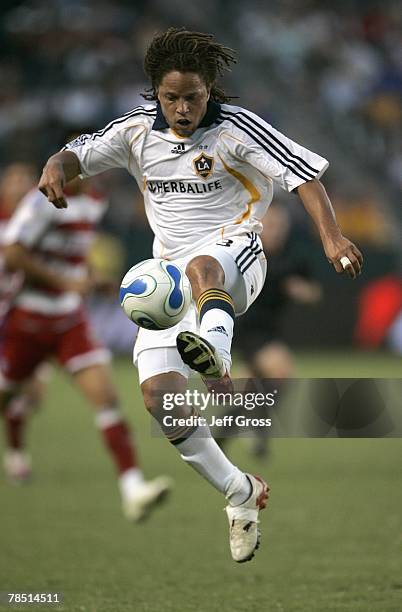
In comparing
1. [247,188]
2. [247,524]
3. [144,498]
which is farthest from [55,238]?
[247,524]

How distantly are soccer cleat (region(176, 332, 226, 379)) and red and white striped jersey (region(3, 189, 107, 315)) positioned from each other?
12.8ft

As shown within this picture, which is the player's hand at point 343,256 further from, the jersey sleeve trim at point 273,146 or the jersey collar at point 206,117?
the jersey collar at point 206,117

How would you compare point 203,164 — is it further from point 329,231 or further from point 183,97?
point 329,231

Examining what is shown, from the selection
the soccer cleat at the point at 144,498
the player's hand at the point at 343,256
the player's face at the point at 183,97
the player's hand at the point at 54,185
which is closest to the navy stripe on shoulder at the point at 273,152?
the player's face at the point at 183,97

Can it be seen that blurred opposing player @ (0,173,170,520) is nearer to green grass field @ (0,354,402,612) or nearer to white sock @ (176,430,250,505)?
green grass field @ (0,354,402,612)

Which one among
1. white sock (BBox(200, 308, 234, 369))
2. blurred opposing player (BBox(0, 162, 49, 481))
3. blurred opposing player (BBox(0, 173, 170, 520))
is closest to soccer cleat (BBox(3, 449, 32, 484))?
blurred opposing player (BBox(0, 162, 49, 481))

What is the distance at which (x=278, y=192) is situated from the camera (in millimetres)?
17953

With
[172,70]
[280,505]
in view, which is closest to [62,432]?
[280,505]

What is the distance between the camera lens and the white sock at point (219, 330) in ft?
16.2

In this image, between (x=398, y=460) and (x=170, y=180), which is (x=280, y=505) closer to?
(x=398, y=460)

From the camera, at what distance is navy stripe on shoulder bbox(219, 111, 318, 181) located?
5.13m

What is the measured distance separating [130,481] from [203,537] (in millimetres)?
604

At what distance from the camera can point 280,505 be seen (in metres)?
8.58

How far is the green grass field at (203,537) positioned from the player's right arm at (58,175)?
1.90 meters
